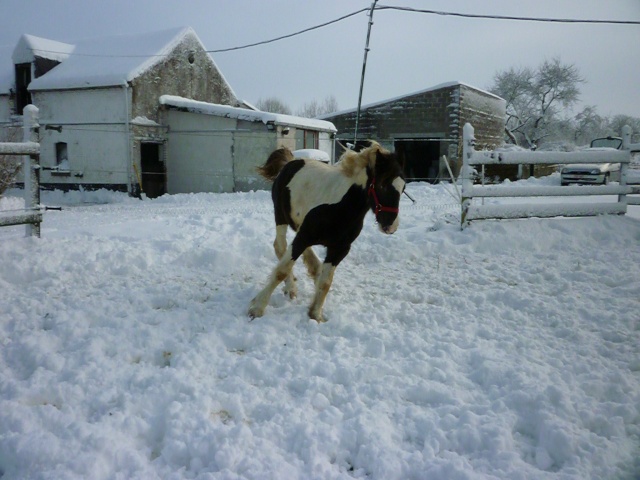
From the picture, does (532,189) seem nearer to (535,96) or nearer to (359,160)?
(359,160)

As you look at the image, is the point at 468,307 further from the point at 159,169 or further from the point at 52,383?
the point at 159,169

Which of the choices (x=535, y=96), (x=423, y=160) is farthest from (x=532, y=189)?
(x=535, y=96)

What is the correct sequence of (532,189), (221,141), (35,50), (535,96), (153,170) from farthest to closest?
(535,96) → (35,50) → (153,170) → (221,141) → (532,189)

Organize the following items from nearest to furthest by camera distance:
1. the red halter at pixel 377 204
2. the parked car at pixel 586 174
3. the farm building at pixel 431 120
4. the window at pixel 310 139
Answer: the red halter at pixel 377 204, the parked car at pixel 586 174, the window at pixel 310 139, the farm building at pixel 431 120

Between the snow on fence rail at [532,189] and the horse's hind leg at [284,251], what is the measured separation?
3.67 meters

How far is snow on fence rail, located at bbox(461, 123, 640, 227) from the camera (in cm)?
782

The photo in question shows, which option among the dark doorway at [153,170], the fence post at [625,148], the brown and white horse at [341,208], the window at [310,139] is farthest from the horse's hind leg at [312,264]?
the dark doorway at [153,170]

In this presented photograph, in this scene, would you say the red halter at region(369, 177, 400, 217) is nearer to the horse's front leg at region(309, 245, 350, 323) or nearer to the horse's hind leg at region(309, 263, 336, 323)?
the horse's front leg at region(309, 245, 350, 323)

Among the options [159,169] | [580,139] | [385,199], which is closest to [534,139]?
[580,139]

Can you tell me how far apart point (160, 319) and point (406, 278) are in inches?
114

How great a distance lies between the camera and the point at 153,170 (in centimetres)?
2097

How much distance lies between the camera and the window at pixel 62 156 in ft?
67.5

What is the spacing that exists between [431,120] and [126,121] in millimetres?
14092

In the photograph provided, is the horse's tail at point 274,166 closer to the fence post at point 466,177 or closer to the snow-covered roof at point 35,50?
the fence post at point 466,177
